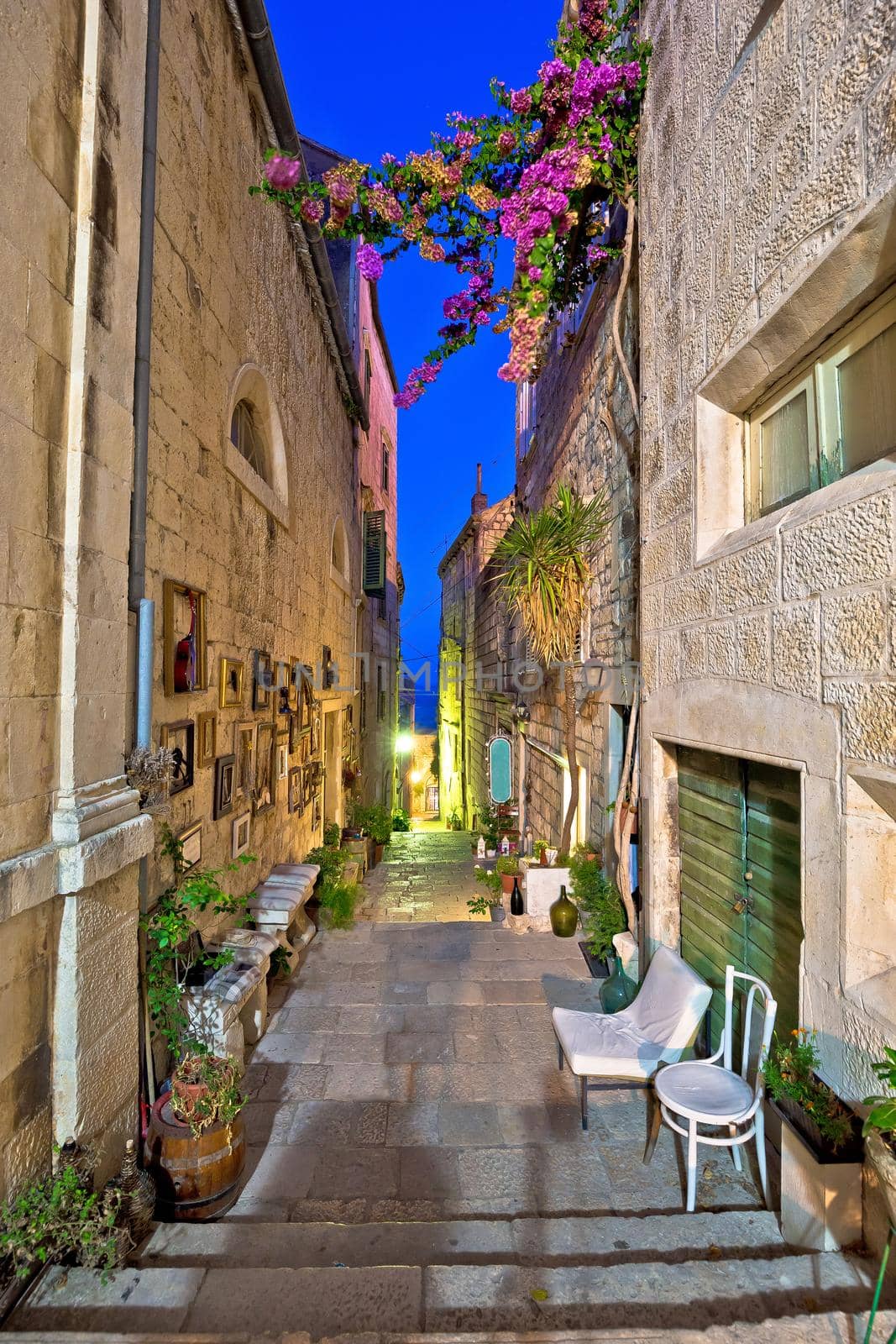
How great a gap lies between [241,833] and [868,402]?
13.3ft

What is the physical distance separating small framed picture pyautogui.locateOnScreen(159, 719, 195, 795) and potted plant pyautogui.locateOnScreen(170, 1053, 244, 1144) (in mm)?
1185

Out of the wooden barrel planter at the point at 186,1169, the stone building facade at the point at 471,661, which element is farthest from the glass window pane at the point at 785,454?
the stone building facade at the point at 471,661

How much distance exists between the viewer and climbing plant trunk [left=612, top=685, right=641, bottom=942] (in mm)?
4106

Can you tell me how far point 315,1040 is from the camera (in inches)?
144

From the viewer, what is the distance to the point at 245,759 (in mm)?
4383

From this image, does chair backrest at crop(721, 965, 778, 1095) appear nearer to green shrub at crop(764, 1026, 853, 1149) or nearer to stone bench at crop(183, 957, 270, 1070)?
green shrub at crop(764, 1026, 853, 1149)

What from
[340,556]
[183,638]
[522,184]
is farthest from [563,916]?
[340,556]

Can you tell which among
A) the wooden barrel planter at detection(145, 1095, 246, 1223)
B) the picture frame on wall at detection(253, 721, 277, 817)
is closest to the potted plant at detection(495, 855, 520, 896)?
the picture frame on wall at detection(253, 721, 277, 817)

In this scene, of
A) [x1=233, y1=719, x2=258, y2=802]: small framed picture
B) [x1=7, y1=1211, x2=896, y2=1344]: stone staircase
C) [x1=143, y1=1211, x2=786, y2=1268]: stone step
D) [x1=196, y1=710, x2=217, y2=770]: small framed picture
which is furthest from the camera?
[x1=233, y1=719, x2=258, y2=802]: small framed picture

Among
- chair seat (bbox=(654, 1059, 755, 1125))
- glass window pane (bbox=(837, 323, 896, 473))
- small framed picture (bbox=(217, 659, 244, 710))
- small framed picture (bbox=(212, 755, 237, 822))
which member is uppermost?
glass window pane (bbox=(837, 323, 896, 473))

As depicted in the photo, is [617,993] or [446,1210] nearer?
[446,1210]

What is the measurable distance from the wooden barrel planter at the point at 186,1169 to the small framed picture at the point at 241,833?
5.82ft

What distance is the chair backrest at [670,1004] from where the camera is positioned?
279 cm

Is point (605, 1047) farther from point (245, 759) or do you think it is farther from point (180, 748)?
point (245, 759)
